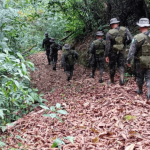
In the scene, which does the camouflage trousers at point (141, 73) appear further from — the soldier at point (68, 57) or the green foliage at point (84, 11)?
the green foliage at point (84, 11)

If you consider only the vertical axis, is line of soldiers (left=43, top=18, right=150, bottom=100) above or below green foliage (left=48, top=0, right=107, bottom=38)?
below

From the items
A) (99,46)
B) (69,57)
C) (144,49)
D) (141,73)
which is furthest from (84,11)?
(141,73)

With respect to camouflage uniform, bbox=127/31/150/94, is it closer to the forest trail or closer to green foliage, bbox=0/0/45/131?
the forest trail

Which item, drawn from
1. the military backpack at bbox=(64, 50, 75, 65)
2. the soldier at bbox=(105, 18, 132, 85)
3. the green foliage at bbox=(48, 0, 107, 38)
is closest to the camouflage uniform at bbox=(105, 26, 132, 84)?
the soldier at bbox=(105, 18, 132, 85)

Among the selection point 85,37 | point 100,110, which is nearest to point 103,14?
point 85,37

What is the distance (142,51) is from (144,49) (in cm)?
8

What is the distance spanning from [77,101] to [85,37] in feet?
22.5

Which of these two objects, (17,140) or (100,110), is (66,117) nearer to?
(100,110)

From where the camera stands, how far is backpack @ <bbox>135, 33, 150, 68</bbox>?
4.86m

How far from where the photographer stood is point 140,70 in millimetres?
5188

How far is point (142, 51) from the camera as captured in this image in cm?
499

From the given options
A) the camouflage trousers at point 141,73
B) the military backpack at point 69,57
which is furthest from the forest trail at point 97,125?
the military backpack at point 69,57

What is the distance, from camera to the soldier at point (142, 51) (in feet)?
15.9

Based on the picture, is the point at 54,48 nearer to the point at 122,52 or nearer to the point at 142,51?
the point at 122,52
